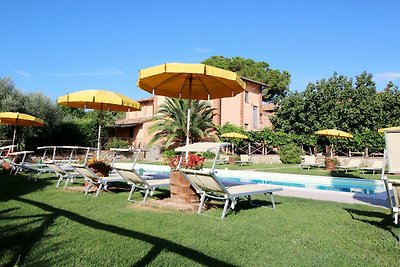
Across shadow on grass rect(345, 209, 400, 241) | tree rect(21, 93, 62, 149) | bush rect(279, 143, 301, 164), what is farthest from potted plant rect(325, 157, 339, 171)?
tree rect(21, 93, 62, 149)

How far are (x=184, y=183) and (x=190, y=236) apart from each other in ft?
7.38

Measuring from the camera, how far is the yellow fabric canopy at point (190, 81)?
5969mm

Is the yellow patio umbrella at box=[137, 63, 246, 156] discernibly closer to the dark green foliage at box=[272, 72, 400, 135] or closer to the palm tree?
the palm tree

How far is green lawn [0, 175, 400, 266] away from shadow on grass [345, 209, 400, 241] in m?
0.02

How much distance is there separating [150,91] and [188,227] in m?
4.30

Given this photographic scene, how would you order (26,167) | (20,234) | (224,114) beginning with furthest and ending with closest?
(224,114) → (26,167) → (20,234)

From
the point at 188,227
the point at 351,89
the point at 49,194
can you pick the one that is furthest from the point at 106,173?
the point at 351,89

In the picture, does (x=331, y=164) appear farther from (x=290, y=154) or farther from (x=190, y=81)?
(x=190, y=81)

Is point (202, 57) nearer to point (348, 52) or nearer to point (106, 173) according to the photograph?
point (348, 52)

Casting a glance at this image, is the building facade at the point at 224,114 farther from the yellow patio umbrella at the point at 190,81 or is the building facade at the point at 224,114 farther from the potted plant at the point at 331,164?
the yellow patio umbrella at the point at 190,81

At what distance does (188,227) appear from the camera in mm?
4703

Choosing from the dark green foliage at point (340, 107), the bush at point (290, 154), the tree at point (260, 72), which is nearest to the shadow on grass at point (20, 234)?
the bush at point (290, 154)

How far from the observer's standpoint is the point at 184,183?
643 centimetres

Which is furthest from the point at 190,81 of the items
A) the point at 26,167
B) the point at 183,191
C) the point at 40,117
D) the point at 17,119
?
the point at 40,117
